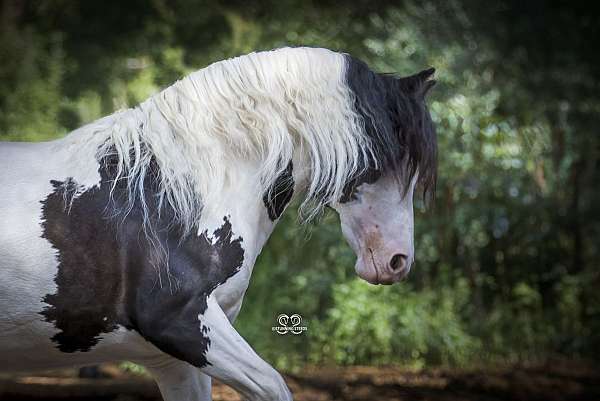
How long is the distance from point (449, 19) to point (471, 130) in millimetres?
887

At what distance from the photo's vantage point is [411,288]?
5.56 meters

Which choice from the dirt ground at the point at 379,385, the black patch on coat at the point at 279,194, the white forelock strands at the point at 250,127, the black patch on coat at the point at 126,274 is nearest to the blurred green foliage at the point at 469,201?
the dirt ground at the point at 379,385

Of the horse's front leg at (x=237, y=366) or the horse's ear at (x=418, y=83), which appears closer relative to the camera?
the horse's front leg at (x=237, y=366)

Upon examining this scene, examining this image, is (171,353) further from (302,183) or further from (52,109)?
(52,109)

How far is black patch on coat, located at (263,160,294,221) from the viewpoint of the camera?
2.20 metres

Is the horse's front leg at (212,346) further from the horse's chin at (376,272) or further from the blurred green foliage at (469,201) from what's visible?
the blurred green foliage at (469,201)

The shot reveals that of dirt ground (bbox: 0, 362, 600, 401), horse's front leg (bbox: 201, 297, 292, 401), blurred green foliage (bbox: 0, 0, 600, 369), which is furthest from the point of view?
blurred green foliage (bbox: 0, 0, 600, 369)

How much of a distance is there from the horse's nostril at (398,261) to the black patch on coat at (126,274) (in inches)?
18.4

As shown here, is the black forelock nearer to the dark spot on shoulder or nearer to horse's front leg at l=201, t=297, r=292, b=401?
horse's front leg at l=201, t=297, r=292, b=401

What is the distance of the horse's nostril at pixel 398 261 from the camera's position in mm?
2145

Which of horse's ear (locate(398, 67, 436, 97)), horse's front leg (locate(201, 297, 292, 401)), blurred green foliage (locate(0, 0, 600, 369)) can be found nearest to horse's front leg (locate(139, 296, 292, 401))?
horse's front leg (locate(201, 297, 292, 401))

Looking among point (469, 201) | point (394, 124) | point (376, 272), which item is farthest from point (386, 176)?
point (469, 201)

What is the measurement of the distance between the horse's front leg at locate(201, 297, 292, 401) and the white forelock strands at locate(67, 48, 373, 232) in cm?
36

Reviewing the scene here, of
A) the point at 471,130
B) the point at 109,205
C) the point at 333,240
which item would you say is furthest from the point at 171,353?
the point at 471,130
